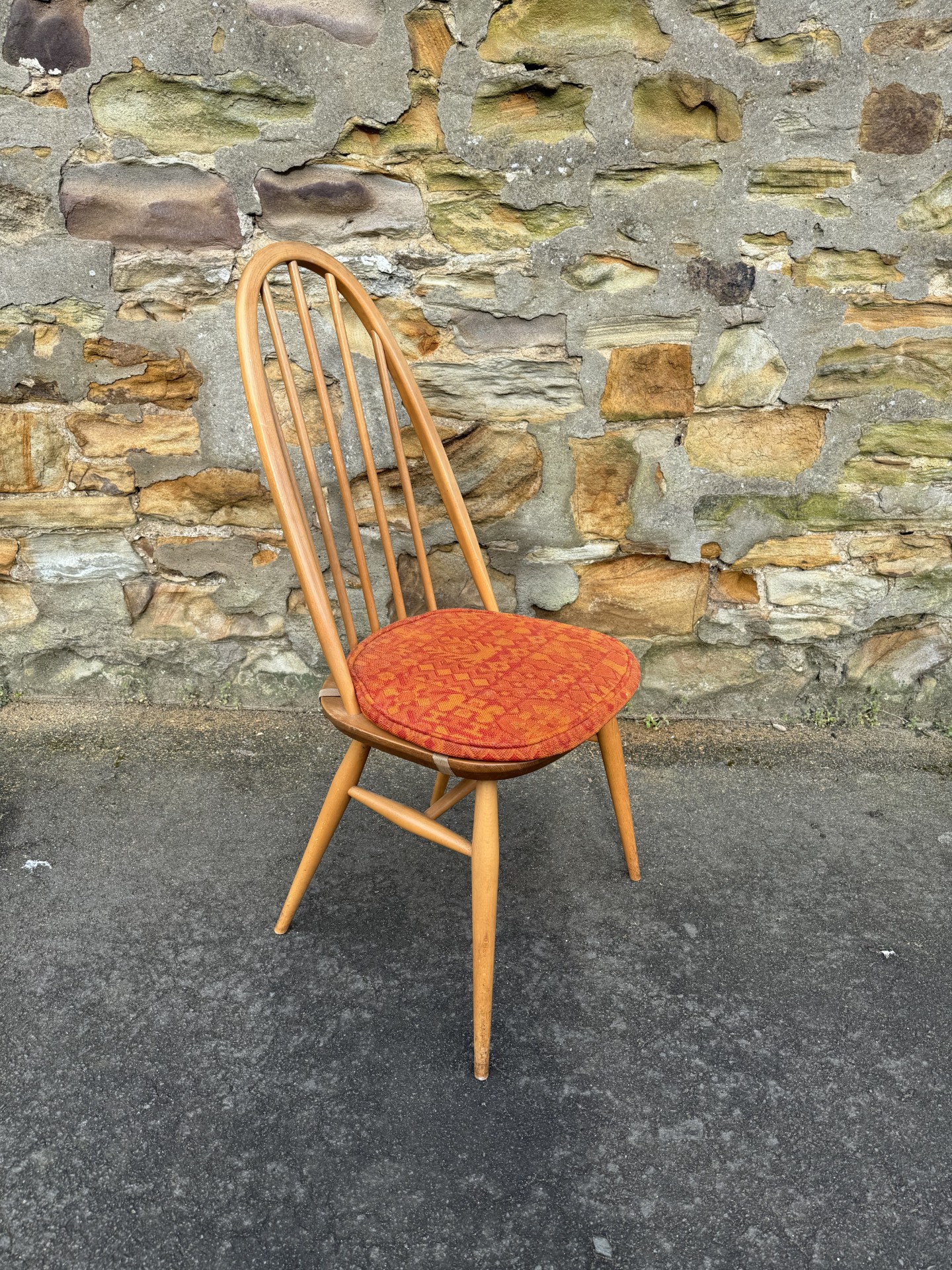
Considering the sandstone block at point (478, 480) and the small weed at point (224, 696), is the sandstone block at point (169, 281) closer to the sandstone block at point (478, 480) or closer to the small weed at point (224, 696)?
the sandstone block at point (478, 480)

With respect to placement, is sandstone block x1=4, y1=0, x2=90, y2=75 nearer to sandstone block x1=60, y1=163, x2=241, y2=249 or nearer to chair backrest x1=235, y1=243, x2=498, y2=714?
sandstone block x1=60, y1=163, x2=241, y2=249

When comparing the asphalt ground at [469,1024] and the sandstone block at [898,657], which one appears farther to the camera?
the sandstone block at [898,657]

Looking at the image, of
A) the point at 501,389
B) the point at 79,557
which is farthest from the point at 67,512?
the point at 501,389

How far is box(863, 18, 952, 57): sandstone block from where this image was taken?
164cm

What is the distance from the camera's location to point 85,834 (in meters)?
1.75

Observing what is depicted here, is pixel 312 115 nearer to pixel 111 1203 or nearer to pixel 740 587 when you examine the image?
pixel 740 587

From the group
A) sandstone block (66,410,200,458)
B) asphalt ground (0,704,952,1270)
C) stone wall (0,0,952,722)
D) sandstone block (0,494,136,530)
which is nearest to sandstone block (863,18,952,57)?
stone wall (0,0,952,722)

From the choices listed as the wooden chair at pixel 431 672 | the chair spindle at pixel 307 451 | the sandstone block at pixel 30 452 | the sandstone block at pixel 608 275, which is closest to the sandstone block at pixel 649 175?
the sandstone block at pixel 608 275

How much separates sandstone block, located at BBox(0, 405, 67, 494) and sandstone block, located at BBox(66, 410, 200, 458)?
5cm

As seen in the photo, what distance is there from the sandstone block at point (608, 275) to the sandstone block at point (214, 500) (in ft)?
2.69

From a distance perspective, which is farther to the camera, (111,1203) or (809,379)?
(809,379)

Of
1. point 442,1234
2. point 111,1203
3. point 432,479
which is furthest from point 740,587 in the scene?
point 111,1203

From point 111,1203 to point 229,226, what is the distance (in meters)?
1.71

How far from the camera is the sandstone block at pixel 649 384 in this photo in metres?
1.88
